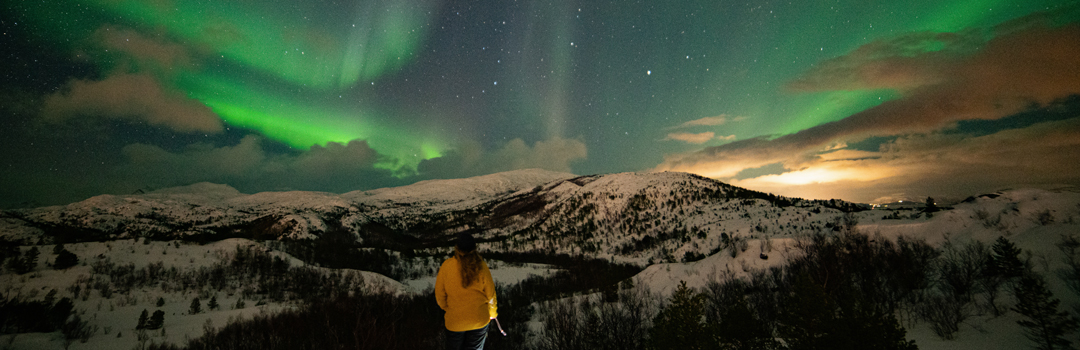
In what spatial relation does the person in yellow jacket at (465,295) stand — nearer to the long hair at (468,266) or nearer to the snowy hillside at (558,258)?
the long hair at (468,266)

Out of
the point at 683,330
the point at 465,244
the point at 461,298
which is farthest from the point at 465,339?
the point at 683,330

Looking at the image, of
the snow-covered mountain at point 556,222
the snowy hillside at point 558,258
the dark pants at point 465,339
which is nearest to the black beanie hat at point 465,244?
the dark pants at point 465,339

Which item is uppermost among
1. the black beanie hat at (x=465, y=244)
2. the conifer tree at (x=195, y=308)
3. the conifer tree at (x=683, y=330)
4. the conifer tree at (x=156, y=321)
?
the black beanie hat at (x=465, y=244)

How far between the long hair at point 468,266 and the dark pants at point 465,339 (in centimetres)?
87

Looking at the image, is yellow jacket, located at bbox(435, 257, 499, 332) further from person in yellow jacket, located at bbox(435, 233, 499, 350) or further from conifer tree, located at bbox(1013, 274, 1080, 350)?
conifer tree, located at bbox(1013, 274, 1080, 350)

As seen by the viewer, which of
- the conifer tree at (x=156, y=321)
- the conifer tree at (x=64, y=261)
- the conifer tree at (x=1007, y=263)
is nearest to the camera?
the conifer tree at (x=1007, y=263)

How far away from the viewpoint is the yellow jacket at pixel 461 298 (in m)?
5.02

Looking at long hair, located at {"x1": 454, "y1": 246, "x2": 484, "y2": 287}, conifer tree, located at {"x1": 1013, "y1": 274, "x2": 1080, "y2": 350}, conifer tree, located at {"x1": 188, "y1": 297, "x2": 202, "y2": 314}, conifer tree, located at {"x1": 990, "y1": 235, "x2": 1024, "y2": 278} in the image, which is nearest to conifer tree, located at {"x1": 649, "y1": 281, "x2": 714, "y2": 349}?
long hair, located at {"x1": 454, "y1": 246, "x2": 484, "y2": 287}

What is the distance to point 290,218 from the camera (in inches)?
2502

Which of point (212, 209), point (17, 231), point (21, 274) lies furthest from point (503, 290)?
point (212, 209)

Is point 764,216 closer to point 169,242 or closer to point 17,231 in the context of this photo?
point 169,242

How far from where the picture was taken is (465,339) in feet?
17.1

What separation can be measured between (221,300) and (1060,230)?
32318 mm

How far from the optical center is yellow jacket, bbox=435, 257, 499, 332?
5.02m
